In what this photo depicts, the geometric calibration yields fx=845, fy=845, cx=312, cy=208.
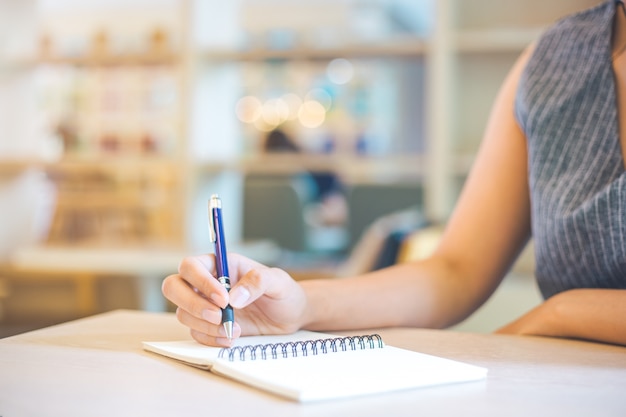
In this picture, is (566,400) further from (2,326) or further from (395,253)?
(2,326)

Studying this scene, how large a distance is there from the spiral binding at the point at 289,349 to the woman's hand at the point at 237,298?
0.25 ft

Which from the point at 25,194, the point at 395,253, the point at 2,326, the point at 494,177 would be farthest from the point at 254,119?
the point at 494,177

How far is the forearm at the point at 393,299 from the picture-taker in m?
0.97

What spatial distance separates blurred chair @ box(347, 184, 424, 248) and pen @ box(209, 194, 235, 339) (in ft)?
11.5

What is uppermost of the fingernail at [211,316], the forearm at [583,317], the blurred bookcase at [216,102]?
the blurred bookcase at [216,102]

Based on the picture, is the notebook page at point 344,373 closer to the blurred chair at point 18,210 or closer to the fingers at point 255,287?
the fingers at point 255,287

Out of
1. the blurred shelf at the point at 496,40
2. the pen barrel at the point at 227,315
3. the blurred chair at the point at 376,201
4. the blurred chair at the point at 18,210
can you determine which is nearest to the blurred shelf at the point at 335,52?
the blurred shelf at the point at 496,40

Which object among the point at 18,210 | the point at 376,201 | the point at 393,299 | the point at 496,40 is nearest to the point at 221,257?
the point at 393,299

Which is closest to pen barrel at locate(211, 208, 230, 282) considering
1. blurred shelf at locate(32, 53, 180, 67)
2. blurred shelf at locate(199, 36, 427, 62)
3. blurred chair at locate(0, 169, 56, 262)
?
blurred shelf at locate(199, 36, 427, 62)

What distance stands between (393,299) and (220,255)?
28cm

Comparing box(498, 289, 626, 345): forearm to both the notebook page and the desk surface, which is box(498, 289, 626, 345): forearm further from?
the notebook page

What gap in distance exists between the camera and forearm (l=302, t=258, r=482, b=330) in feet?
3.18

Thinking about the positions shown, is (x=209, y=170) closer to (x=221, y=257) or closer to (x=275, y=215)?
(x=275, y=215)

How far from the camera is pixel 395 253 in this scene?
2168 millimetres
